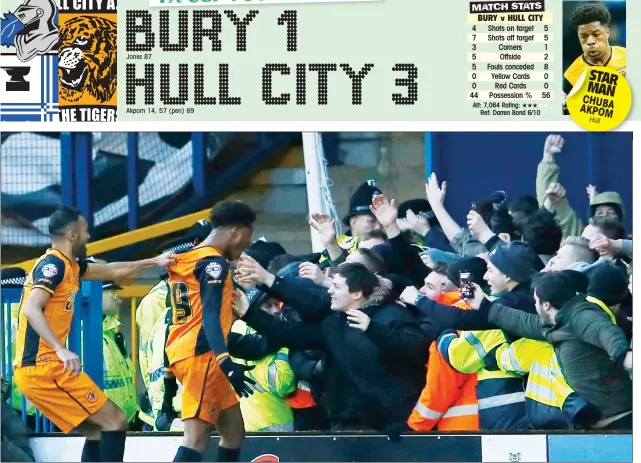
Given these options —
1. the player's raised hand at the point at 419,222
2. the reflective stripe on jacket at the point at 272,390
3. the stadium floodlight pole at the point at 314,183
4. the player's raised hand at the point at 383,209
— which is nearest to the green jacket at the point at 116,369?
the reflective stripe on jacket at the point at 272,390

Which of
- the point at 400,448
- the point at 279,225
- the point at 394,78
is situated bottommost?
the point at 400,448

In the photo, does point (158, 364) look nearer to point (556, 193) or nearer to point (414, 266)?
point (414, 266)

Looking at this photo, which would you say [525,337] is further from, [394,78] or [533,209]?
[394,78]

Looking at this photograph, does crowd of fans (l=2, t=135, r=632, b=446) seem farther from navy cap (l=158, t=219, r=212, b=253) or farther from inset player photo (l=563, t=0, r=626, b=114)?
inset player photo (l=563, t=0, r=626, b=114)

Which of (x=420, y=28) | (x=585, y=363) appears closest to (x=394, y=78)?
(x=420, y=28)

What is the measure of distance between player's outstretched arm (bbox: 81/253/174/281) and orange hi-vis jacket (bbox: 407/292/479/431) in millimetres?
1336

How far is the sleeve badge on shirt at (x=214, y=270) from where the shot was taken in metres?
10.5

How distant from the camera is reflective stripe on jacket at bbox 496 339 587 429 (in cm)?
1048

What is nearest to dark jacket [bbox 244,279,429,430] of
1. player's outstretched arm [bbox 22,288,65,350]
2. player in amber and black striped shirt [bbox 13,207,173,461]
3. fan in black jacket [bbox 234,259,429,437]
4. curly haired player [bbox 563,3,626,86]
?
fan in black jacket [bbox 234,259,429,437]

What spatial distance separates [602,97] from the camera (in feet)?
34.4

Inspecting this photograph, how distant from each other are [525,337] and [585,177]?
2.66ft

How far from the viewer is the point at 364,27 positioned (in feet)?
34.3

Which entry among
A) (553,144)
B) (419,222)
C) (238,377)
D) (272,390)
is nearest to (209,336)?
(238,377)

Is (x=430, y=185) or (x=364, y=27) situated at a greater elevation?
(x=364, y=27)
